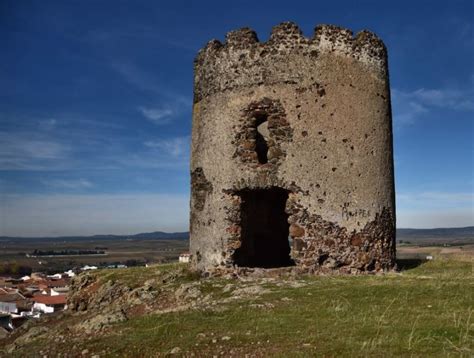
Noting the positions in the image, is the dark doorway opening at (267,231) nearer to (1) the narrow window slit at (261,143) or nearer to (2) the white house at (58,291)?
(1) the narrow window slit at (261,143)

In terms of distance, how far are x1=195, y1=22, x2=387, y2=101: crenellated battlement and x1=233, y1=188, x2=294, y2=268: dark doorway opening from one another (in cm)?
324

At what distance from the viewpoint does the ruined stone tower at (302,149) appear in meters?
12.2

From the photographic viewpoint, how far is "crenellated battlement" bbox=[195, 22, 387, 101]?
12734 mm

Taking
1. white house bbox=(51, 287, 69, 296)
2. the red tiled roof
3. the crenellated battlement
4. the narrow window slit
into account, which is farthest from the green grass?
white house bbox=(51, 287, 69, 296)

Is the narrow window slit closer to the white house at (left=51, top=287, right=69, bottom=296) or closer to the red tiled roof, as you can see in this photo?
the red tiled roof

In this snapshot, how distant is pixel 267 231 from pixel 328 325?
8.87 metres

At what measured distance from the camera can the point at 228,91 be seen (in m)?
13.1

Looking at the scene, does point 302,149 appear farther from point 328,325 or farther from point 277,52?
point 328,325

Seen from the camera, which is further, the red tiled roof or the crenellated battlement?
the red tiled roof

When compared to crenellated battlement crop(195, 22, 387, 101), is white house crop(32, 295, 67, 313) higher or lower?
lower

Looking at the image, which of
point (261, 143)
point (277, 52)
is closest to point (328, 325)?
point (261, 143)

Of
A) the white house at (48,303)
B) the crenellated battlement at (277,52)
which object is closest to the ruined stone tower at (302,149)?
the crenellated battlement at (277,52)

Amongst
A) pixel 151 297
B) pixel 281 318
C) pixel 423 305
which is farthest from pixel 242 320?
pixel 151 297

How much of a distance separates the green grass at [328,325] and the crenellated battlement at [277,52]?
18.5 ft
